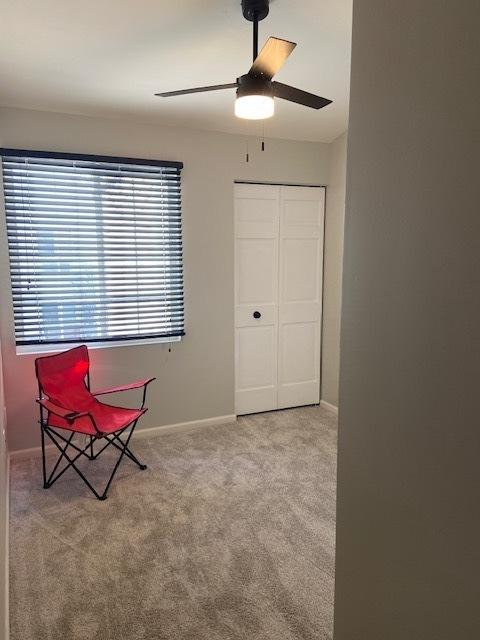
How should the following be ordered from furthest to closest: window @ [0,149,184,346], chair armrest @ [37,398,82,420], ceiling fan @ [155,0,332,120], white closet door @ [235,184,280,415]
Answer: white closet door @ [235,184,280,415] < window @ [0,149,184,346] < chair armrest @ [37,398,82,420] < ceiling fan @ [155,0,332,120]

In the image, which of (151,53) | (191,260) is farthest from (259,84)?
(191,260)

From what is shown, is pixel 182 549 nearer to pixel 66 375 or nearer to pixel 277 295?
pixel 66 375

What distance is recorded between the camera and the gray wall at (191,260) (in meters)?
3.08

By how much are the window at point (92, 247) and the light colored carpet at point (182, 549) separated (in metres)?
1.05

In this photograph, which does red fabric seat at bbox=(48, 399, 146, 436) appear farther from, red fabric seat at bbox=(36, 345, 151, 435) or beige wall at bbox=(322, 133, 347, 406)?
beige wall at bbox=(322, 133, 347, 406)

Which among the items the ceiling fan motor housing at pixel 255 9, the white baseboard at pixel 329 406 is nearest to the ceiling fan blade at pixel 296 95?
the ceiling fan motor housing at pixel 255 9

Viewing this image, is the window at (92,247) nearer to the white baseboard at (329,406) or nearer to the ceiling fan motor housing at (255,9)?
the ceiling fan motor housing at (255,9)

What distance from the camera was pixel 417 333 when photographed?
832 mm

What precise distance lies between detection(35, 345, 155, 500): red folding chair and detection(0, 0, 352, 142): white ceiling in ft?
5.76

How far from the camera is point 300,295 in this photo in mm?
4152

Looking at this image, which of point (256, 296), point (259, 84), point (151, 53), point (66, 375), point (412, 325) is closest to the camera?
point (412, 325)

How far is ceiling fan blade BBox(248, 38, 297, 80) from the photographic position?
1.69 metres

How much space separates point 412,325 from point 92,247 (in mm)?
2848

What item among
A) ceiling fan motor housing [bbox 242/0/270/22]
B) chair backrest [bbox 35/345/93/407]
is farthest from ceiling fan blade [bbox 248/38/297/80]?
chair backrest [bbox 35/345/93/407]
